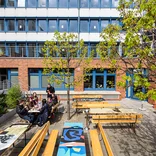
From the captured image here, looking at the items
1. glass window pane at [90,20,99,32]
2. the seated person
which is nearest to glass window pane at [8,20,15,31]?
glass window pane at [90,20,99,32]

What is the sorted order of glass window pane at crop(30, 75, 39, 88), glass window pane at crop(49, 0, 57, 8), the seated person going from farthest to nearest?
1. glass window pane at crop(49, 0, 57, 8)
2. glass window pane at crop(30, 75, 39, 88)
3. the seated person

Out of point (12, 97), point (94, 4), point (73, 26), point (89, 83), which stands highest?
point (94, 4)

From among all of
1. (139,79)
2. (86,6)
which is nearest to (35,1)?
(86,6)

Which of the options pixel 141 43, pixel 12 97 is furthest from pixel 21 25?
pixel 141 43

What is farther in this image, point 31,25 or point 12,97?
point 31,25

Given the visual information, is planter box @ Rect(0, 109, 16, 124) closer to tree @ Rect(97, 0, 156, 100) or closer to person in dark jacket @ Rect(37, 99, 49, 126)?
person in dark jacket @ Rect(37, 99, 49, 126)

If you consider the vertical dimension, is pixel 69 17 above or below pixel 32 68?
above

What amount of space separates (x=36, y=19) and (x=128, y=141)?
17.6m

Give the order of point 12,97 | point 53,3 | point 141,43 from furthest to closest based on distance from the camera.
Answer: point 53,3 → point 12,97 → point 141,43

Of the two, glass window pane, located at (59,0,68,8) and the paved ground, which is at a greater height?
glass window pane, located at (59,0,68,8)

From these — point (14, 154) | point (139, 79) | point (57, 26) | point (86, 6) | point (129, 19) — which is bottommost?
point (14, 154)

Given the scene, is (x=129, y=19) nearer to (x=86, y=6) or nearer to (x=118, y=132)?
(x=118, y=132)

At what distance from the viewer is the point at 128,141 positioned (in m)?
6.45

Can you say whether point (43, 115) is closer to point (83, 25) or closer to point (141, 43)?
point (141, 43)
